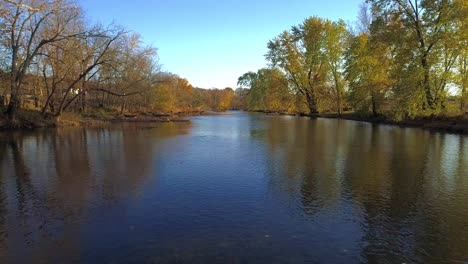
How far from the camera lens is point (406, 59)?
25.7m

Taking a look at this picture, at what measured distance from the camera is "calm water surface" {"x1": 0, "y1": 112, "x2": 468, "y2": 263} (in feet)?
16.1

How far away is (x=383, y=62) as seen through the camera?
32250mm

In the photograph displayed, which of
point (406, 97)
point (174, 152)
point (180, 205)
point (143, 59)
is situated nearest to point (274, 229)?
point (180, 205)

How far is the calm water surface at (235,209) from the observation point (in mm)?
4914

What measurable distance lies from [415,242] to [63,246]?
6.16m

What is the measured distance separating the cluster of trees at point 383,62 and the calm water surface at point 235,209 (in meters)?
14.1

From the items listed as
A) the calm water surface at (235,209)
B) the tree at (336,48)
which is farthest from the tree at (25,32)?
the tree at (336,48)

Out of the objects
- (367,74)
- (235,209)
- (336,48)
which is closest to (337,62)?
(336,48)

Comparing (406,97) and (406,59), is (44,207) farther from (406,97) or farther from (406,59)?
(406,59)

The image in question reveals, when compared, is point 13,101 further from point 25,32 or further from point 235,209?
point 235,209

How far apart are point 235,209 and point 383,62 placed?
31.6 metres

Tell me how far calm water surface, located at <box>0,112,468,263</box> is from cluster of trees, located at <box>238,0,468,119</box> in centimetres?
1405

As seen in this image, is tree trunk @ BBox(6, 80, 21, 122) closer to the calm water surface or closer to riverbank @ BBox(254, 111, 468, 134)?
the calm water surface

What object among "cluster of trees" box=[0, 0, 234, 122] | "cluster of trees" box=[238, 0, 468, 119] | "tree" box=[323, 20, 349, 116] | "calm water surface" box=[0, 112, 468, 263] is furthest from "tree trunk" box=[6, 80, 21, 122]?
"tree" box=[323, 20, 349, 116]
